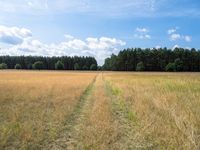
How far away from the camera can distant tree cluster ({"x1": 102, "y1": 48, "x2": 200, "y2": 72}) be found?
11356cm

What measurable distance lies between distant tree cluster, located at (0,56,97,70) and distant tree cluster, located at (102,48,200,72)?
2784 centimetres

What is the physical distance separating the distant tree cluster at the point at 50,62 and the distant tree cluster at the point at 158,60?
27841mm

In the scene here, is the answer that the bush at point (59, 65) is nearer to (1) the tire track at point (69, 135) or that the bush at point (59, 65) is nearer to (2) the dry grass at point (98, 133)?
(1) the tire track at point (69, 135)

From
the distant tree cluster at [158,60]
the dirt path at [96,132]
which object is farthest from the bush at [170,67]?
the dirt path at [96,132]

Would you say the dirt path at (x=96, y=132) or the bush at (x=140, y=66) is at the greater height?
the bush at (x=140, y=66)

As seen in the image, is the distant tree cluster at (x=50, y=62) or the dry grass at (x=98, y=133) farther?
the distant tree cluster at (x=50, y=62)

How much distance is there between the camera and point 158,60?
385 ft

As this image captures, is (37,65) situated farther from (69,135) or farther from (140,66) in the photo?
(69,135)

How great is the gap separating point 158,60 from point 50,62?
5873 centimetres

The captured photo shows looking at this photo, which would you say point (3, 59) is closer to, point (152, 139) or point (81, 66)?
point (81, 66)

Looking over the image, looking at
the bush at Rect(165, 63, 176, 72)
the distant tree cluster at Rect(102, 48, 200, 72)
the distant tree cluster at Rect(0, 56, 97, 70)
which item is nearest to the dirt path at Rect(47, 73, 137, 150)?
the bush at Rect(165, 63, 176, 72)

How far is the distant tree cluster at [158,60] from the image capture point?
11356 centimetres

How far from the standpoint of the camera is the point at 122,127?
30.8 feet

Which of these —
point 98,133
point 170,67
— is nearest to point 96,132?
point 98,133
